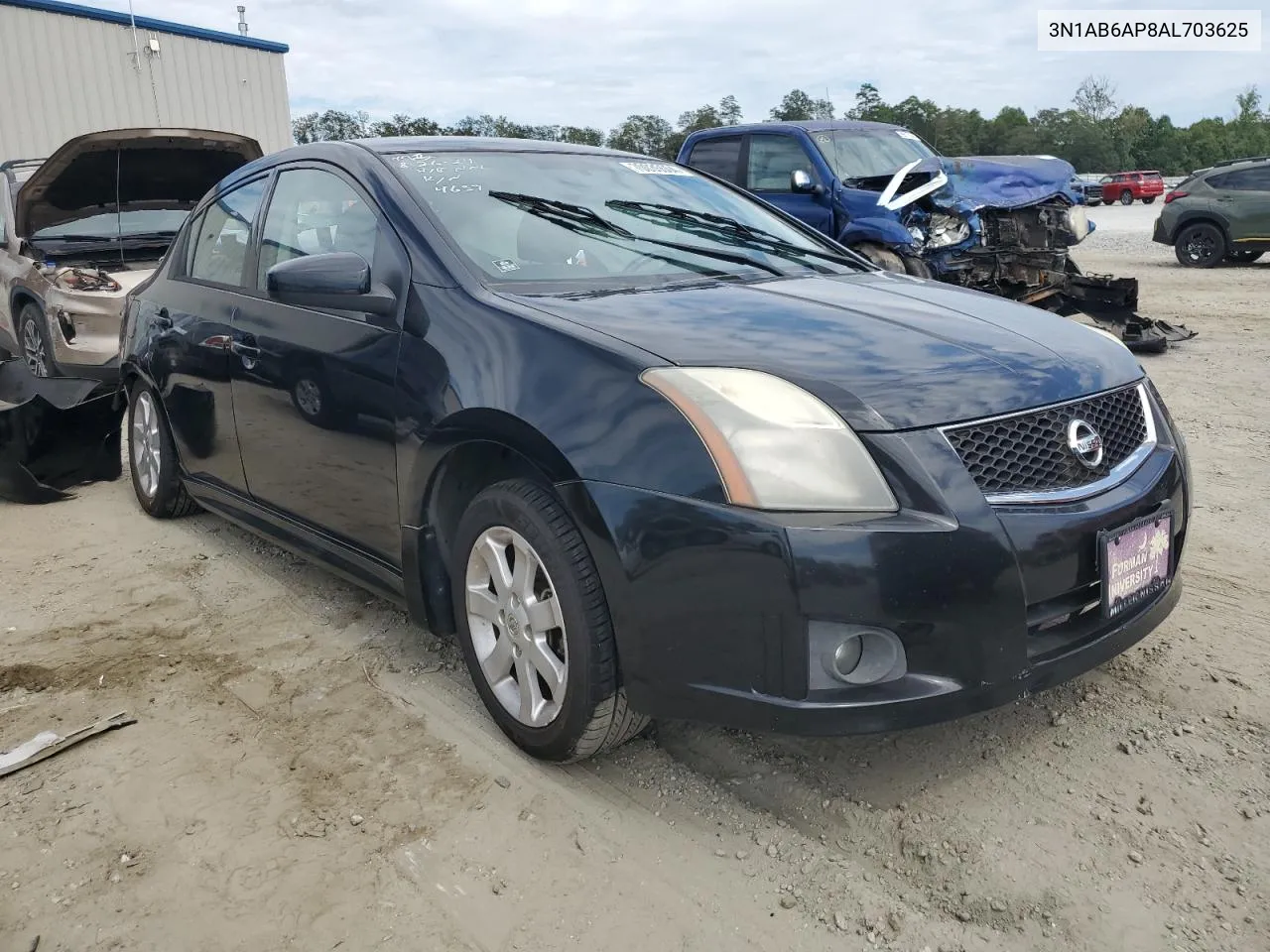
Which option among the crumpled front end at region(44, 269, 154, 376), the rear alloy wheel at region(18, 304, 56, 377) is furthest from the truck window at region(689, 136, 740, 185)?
the rear alloy wheel at region(18, 304, 56, 377)

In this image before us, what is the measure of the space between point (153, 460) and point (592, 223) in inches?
105

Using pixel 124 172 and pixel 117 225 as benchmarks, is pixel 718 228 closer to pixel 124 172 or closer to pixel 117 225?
pixel 124 172

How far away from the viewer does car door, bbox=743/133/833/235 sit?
9391mm

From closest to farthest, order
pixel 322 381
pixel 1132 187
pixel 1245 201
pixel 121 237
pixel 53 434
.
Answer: pixel 322 381 < pixel 53 434 < pixel 121 237 < pixel 1245 201 < pixel 1132 187

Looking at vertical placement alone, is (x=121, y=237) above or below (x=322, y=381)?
above

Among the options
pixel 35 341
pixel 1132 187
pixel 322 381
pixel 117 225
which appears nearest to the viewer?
pixel 322 381

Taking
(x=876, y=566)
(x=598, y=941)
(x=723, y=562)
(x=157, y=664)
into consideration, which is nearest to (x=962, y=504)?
(x=876, y=566)

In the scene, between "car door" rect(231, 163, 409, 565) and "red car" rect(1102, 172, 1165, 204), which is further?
"red car" rect(1102, 172, 1165, 204)

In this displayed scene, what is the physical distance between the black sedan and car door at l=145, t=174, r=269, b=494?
1.13 feet

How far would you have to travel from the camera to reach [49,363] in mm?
7168

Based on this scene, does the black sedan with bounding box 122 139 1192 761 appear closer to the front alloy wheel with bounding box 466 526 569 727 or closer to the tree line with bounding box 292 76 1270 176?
the front alloy wheel with bounding box 466 526 569 727

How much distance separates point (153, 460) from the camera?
471cm

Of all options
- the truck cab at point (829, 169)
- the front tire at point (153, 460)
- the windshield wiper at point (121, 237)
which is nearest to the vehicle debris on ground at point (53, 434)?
the front tire at point (153, 460)

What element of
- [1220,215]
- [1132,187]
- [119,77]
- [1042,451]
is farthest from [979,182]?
[1132,187]
